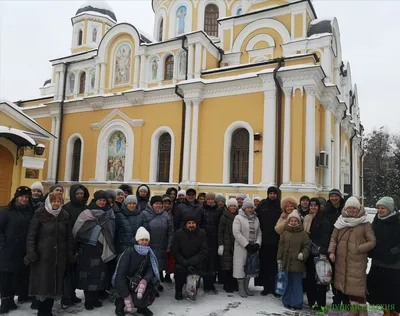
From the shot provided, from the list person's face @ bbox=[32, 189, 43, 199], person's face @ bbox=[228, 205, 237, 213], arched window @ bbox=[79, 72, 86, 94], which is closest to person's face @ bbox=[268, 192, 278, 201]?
person's face @ bbox=[228, 205, 237, 213]

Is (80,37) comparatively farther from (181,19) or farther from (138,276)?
(138,276)

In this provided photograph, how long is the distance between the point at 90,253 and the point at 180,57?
1201 cm

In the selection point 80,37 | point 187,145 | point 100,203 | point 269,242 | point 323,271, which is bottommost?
point 323,271

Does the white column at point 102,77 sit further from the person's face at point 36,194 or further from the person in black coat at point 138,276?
the person in black coat at point 138,276

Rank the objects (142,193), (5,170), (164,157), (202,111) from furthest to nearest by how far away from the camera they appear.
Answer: (164,157) < (202,111) < (5,170) < (142,193)

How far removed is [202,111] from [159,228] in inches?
358

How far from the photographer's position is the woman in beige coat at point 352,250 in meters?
4.36

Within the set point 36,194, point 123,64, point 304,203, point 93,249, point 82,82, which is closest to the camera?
point 93,249

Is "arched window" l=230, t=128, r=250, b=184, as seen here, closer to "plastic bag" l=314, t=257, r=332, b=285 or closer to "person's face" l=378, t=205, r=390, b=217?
"plastic bag" l=314, t=257, r=332, b=285

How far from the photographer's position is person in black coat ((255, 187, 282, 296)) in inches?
229

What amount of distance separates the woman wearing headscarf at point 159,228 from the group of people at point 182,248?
0.05 ft

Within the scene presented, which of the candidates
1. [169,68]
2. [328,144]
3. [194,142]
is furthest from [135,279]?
[169,68]

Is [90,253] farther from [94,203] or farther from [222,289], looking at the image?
[222,289]

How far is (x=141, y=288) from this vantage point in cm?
441
